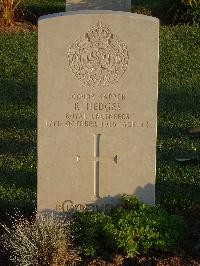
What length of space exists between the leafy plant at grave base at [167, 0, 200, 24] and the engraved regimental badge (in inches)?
314

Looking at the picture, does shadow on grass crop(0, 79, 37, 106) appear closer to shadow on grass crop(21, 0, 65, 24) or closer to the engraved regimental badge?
shadow on grass crop(21, 0, 65, 24)

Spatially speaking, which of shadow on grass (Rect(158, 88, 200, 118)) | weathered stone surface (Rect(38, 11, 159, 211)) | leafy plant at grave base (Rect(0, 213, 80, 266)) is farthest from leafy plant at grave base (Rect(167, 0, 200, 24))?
leafy plant at grave base (Rect(0, 213, 80, 266))

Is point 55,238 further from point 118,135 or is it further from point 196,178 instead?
point 196,178

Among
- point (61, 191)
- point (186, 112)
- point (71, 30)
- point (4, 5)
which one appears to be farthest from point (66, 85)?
point (4, 5)

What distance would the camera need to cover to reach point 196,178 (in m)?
7.52

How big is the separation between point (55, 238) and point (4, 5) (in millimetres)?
8400

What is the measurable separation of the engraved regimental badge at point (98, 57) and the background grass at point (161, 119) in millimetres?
1401

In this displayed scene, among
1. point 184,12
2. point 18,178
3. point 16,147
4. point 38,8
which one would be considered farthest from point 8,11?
point 18,178

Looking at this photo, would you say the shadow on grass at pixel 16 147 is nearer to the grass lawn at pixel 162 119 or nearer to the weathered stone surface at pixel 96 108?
the grass lawn at pixel 162 119

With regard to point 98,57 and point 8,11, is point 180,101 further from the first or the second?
point 8,11

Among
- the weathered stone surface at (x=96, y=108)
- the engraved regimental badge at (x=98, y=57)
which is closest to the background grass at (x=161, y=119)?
the weathered stone surface at (x=96, y=108)

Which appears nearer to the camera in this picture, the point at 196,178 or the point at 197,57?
the point at 196,178

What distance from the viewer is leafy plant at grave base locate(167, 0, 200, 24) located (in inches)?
539

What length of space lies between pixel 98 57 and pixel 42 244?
4.88 ft
